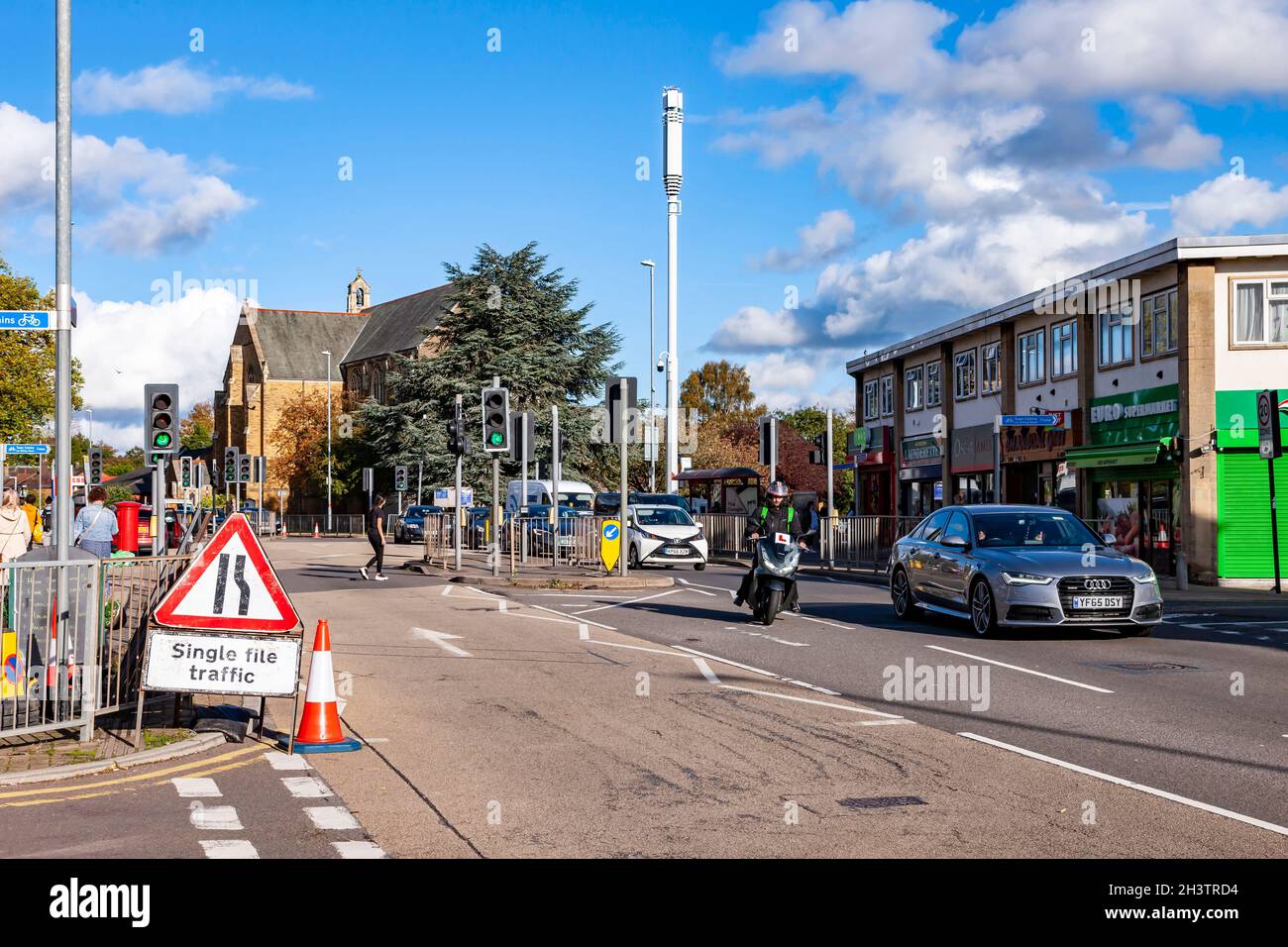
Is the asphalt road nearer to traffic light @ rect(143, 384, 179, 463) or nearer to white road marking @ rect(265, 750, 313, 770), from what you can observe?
Result: white road marking @ rect(265, 750, 313, 770)

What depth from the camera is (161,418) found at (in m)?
21.2

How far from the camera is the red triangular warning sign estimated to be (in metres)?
9.02

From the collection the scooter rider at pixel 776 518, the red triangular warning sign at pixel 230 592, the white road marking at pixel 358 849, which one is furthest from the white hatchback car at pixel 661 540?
the white road marking at pixel 358 849

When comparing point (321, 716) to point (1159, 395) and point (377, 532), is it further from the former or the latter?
point (1159, 395)

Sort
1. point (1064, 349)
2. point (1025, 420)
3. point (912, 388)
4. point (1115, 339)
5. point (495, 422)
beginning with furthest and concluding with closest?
point (912, 388), point (1064, 349), point (1115, 339), point (1025, 420), point (495, 422)

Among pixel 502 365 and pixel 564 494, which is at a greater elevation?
pixel 502 365

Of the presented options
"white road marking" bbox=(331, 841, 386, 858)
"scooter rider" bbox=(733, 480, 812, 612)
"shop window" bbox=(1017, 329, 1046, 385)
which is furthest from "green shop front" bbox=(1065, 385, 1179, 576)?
"white road marking" bbox=(331, 841, 386, 858)

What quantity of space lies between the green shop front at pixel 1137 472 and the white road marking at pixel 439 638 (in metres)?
16.9

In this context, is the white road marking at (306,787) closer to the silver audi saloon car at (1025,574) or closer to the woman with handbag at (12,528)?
the silver audi saloon car at (1025,574)

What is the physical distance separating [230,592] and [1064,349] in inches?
1169

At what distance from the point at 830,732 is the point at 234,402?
109 meters

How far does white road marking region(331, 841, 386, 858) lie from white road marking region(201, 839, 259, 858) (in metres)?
0.38

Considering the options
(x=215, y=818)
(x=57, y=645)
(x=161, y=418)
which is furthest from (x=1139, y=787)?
(x=161, y=418)

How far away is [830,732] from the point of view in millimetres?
9523
